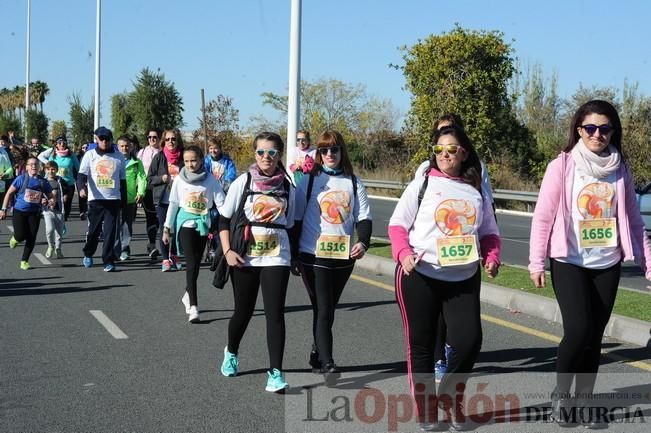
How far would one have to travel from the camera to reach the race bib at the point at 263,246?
6.30 m

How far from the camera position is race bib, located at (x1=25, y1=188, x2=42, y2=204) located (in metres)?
13.0

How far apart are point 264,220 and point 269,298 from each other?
0.55m

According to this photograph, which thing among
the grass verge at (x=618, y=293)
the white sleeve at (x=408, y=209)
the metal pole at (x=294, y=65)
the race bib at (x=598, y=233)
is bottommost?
the grass verge at (x=618, y=293)

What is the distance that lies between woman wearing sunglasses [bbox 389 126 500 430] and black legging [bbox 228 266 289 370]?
3.92ft

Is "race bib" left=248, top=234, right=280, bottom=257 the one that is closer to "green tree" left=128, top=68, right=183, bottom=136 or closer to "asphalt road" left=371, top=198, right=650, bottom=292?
"asphalt road" left=371, top=198, right=650, bottom=292

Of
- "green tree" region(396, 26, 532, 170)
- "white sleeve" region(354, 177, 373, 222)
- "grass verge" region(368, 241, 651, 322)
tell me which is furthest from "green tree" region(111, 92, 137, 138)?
"white sleeve" region(354, 177, 373, 222)

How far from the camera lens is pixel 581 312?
5.36 m

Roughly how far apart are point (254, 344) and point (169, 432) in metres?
2.52

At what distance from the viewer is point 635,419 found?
18.4ft

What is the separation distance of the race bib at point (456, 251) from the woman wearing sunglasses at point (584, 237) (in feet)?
1.65

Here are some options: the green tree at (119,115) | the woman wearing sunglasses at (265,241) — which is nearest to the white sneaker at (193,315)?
the woman wearing sunglasses at (265,241)

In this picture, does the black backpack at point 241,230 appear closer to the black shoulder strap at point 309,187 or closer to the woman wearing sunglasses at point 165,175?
the black shoulder strap at point 309,187

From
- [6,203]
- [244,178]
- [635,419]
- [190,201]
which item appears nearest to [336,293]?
[244,178]

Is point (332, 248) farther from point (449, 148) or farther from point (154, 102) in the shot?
point (154, 102)
